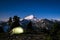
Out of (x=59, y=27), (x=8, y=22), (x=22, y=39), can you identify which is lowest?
(x=22, y=39)

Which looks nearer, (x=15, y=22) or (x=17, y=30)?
(x=17, y=30)

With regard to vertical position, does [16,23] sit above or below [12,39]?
above

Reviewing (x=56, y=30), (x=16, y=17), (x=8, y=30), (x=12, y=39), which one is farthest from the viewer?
(x=16, y=17)

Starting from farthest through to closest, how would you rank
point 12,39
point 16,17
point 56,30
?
1. point 16,17
2. point 56,30
3. point 12,39

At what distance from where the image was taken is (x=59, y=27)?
3522cm

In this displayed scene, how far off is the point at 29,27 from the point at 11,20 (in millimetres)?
5901

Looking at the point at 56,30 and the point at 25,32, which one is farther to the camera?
the point at 25,32

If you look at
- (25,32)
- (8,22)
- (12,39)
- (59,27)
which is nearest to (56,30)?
(59,27)

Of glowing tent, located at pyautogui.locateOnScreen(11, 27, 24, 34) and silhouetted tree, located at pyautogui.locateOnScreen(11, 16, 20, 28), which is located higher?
silhouetted tree, located at pyautogui.locateOnScreen(11, 16, 20, 28)

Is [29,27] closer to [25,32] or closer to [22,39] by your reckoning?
[25,32]

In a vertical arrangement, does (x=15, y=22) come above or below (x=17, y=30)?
above

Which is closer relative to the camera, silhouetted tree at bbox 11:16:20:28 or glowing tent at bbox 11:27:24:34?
glowing tent at bbox 11:27:24:34

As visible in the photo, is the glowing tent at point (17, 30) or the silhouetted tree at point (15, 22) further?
the silhouetted tree at point (15, 22)

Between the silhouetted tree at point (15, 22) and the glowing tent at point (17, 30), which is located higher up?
the silhouetted tree at point (15, 22)
